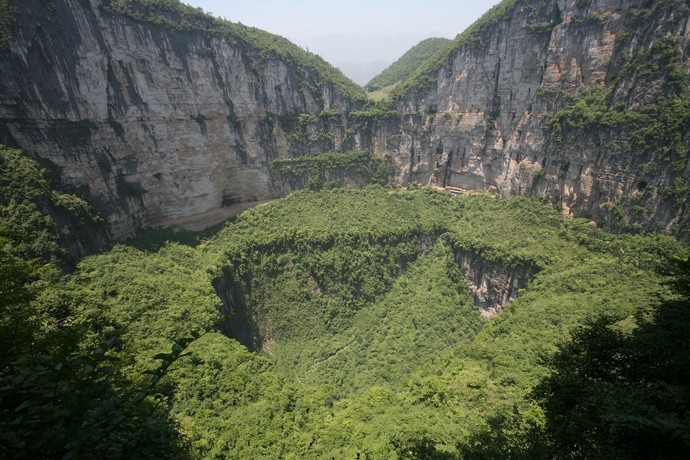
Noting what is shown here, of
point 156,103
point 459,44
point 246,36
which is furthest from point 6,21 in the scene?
point 459,44

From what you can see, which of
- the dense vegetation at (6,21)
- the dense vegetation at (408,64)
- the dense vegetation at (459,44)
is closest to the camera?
the dense vegetation at (6,21)

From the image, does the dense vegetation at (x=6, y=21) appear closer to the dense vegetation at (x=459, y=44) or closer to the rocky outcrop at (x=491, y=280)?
the dense vegetation at (x=459, y=44)

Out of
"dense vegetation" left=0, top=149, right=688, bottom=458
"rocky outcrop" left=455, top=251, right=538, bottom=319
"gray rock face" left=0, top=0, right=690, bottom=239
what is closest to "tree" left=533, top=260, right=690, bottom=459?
"dense vegetation" left=0, top=149, right=688, bottom=458

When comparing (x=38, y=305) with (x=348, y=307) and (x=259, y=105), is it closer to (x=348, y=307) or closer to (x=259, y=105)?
(x=348, y=307)

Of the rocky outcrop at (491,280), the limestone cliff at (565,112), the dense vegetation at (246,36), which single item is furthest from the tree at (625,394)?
the dense vegetation at (246,36)

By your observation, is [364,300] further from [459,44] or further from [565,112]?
[459,44]

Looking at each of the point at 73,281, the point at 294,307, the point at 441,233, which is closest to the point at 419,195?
the point at 441,233
